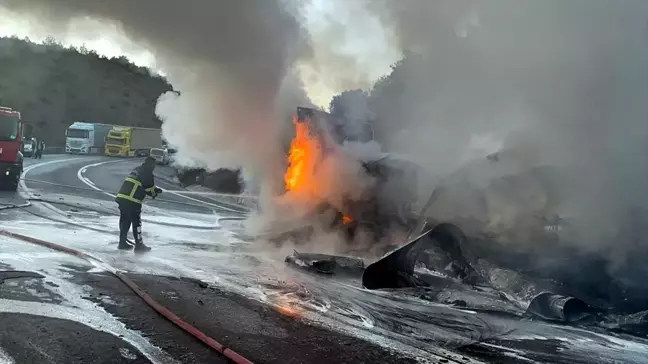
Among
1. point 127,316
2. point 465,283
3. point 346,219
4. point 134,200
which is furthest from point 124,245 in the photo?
point 465,283

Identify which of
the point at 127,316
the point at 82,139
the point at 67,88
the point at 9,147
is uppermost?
the point at 67,88

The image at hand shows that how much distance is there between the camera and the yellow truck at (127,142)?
4762 centimetres

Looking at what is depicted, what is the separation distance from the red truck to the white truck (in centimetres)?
3209

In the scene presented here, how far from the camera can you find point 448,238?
916cm

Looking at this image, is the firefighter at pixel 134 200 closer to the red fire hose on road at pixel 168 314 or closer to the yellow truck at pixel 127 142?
the red fire hose on road at pixel 168 314

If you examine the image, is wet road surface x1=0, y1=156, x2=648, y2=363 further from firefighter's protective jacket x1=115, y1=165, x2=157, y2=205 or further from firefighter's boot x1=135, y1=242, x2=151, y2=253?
firefighter's protective jacket x1=115, y1=165, x2=157, y2=205

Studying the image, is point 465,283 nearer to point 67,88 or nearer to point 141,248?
point 141,248

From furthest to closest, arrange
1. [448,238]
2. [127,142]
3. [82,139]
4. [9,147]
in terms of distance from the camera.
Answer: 1. [127,142]
2. [82,139]
3. [9,147]
4. [448,238]

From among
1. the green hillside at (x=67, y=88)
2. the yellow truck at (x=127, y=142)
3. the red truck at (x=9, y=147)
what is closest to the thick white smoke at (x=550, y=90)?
the red truck at (x=9, y=147)

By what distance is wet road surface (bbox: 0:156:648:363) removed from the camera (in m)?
5.09

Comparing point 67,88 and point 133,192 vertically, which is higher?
point 67,88

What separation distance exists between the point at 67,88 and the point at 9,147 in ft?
196

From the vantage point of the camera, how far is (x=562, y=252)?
8312mm

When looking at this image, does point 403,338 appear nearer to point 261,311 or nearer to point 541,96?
point 261,311
